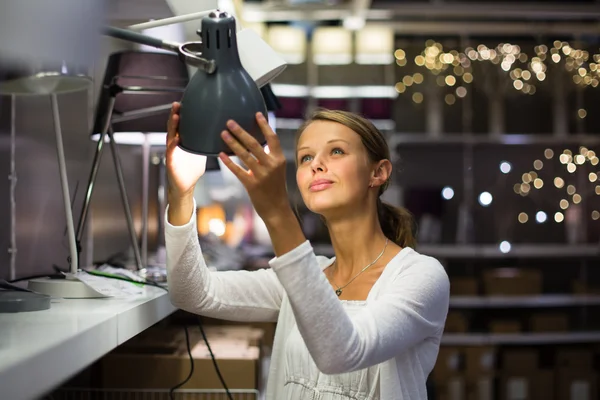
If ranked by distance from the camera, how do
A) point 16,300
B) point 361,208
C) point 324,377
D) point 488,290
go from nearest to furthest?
point 16,300, point 324,377, point 361,208, point 488,290

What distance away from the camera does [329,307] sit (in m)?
1.00

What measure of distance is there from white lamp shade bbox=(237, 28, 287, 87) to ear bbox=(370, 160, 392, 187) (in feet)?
1.29

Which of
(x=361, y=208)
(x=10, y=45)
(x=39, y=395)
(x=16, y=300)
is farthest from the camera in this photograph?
(x=361, y=208)

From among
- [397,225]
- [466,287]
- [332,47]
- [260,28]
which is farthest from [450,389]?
[397,225]

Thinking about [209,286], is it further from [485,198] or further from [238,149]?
[485,198]

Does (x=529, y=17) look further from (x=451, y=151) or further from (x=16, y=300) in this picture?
(x=16, y=300)

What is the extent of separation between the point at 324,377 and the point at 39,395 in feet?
2.38

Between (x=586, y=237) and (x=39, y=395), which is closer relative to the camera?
(x=39, y=395)

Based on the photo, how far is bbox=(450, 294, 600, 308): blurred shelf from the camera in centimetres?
486

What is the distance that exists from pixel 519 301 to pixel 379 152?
12.1 feet

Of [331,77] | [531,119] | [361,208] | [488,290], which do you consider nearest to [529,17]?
[531,119]

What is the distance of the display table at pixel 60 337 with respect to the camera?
690mm

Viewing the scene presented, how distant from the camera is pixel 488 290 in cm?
491

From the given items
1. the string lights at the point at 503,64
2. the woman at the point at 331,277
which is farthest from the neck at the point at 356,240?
the string lights at the point at 503,64
